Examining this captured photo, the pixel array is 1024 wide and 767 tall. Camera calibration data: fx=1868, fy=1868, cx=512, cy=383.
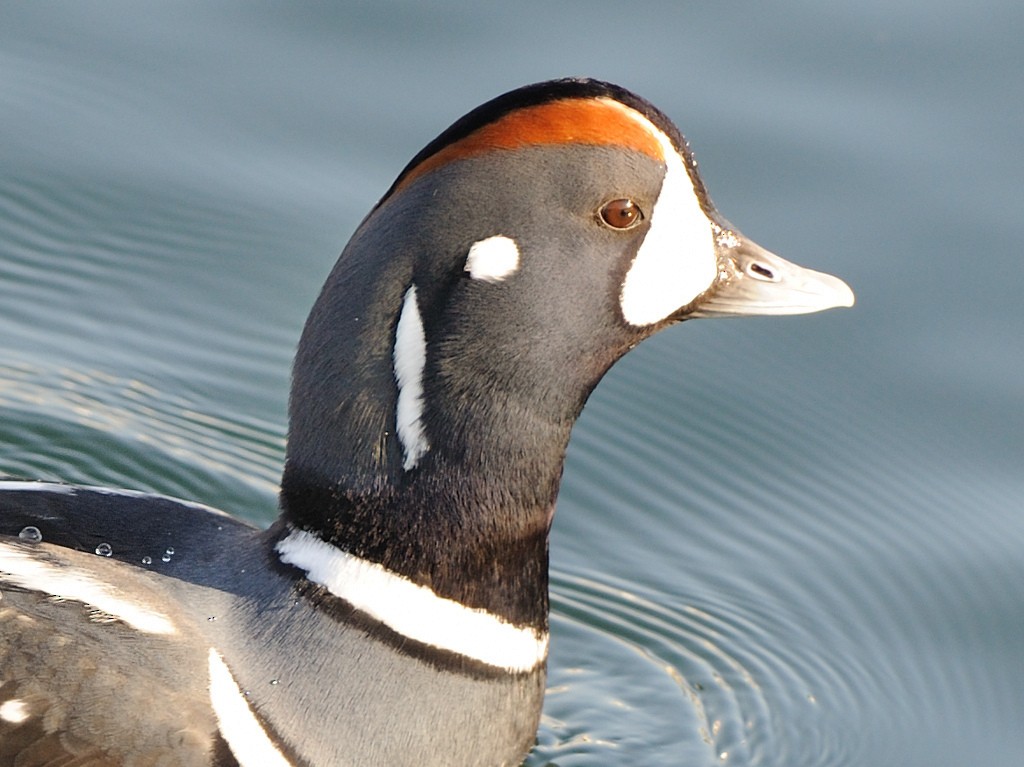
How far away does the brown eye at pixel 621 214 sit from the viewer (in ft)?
15.8

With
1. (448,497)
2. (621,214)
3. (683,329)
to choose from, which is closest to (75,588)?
(448,497)

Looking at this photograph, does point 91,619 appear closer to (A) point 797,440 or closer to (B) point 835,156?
(A) point 797,440

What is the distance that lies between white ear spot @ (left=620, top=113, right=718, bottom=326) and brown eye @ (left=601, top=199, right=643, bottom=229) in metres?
0.05

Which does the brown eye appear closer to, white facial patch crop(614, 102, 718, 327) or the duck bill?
white facial patch crop(614, 102, 718, 327)

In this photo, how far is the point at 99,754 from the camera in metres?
4.55

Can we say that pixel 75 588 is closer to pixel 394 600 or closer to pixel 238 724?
pixel 238 724

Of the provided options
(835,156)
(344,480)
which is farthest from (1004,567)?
(344,480)

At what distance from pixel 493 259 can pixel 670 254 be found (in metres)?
0.52

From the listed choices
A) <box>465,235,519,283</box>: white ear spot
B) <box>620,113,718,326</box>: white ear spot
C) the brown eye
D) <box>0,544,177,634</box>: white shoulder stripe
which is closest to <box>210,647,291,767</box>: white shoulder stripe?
<box>0,544,177,634</box>: white shoulder stripe

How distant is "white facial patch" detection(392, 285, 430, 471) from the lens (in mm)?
4773

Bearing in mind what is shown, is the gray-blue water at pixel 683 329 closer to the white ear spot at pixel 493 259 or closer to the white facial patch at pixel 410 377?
the white facial patch at pixel 410 377

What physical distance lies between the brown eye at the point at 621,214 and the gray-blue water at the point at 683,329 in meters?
1.79

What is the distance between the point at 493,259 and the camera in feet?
15.6

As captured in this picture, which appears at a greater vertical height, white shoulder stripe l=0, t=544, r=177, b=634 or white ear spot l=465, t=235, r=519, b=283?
white ear spot l=465, t=235, r=519, b=283
